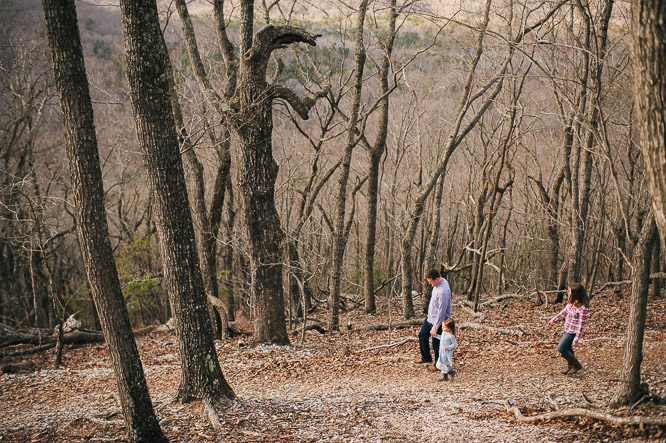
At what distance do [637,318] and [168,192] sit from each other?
5711 mm

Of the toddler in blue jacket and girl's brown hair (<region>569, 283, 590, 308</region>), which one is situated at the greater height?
girl's brown hair (<region>569, 283, 590, 308</region>)

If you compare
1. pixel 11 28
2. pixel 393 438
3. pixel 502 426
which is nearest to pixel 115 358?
pixel 393 438

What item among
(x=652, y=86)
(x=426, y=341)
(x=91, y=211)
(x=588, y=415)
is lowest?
(x=588, y=415)

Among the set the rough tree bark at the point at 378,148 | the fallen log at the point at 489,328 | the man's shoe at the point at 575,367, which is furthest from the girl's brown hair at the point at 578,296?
the rough tree bark at the point at 378,148

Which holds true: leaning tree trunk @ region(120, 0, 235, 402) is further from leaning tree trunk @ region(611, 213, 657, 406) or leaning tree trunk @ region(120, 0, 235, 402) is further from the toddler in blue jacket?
leaning tree trunk @ region(611, 213, 657, 406)

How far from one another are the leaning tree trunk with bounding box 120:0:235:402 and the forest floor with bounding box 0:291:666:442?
61 centimetres

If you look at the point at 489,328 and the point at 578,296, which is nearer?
the point at 578,296

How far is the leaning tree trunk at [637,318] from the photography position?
493 centimetres

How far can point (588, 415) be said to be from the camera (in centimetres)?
503

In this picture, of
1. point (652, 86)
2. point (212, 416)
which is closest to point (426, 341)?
point (212, 416)

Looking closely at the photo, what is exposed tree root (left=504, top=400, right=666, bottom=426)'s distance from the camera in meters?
4.50

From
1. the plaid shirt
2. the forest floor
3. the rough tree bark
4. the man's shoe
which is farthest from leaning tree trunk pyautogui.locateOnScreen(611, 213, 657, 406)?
the rough tree bark

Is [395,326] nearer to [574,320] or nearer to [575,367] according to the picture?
[575,367]

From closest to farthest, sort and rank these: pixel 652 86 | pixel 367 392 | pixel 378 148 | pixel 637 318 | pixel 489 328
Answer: pixel 652 86 → pixel 637 318 → pixel 367 392 → pixel 489 328 → pixel 378 148
